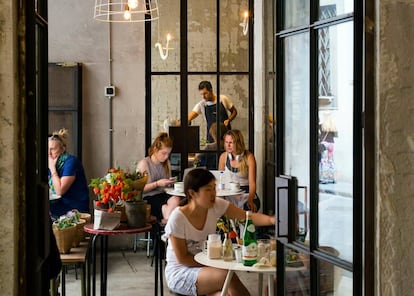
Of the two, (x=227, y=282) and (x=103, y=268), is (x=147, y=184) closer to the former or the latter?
(x=103, y=268)

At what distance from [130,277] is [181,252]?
2.51m

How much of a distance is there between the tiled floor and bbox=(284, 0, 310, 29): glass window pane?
12.1 ft

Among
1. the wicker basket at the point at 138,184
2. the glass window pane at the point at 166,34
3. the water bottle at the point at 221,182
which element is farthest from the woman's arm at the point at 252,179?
the wicker basket at the point at 138,184

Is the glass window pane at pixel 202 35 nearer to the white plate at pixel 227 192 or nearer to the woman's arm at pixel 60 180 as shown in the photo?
the white plate at pixel 227 192

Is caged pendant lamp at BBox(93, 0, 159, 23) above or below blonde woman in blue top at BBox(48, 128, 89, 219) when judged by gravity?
above

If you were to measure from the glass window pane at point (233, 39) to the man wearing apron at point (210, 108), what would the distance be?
322 millimetres

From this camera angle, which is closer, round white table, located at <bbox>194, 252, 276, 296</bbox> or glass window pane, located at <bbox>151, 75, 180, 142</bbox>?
round white table, located at <bbox>194, 252, 276, 296</bbox>

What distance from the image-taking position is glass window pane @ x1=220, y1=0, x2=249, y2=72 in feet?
29.2

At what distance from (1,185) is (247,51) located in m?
6.52

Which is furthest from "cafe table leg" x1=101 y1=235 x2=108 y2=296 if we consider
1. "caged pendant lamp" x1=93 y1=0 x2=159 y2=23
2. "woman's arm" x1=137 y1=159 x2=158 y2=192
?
"caged pendant lamp" x1=93 y1=0 x2=159 y2=23

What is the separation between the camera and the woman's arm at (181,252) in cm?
491

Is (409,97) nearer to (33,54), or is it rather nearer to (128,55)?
(33,54)

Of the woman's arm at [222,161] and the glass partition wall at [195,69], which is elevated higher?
the glass partition wall at [195,69]

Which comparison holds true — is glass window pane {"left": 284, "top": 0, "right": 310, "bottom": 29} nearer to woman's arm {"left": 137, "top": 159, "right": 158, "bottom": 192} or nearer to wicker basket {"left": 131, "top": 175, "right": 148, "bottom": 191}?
wicker basket {"left": 131, "top": 175, "right": 148, "bottom": 191}
